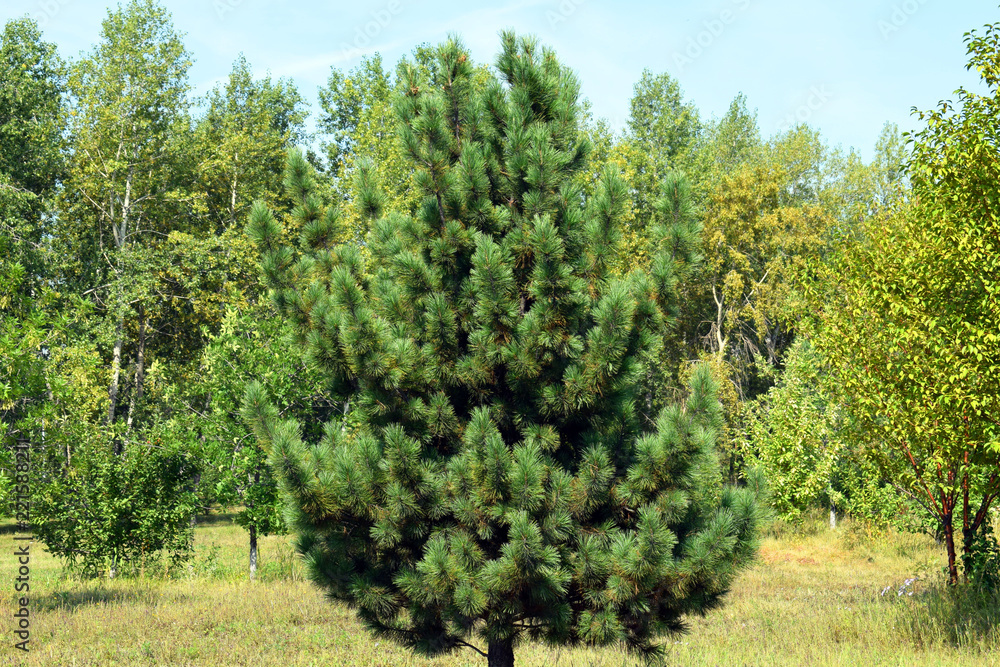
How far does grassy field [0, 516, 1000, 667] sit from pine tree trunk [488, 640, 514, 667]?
2039mm

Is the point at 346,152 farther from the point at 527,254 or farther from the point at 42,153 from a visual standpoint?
the point at 527,254

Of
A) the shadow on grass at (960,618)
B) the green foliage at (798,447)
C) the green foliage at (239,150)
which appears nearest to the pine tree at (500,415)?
the shadow on grass at (960,618)

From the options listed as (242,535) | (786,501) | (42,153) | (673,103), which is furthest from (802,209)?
(42,153)

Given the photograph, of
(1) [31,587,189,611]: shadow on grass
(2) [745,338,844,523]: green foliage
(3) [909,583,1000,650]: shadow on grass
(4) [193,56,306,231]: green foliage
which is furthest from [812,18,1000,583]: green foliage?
(4) [193,56,306,231]: green foliage

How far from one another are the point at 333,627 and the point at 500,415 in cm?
742

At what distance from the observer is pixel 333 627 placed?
1312 centimetres

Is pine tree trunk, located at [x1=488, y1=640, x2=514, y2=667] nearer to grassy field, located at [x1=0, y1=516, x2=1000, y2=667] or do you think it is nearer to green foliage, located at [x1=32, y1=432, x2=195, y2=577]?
grassy field, located at [x1=0, y1=516, x2=1000, y2=667]

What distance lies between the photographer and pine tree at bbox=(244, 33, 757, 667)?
6891 millimetres

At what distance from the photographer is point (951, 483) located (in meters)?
12.9

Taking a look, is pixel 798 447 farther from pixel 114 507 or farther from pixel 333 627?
pixel 114 507

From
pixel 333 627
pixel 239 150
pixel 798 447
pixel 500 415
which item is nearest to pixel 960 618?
pixel 798 447

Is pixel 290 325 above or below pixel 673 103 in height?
below

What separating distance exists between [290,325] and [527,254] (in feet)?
7.92

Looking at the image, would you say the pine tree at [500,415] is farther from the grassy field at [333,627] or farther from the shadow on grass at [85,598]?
the shadow on grass at [85,598]
